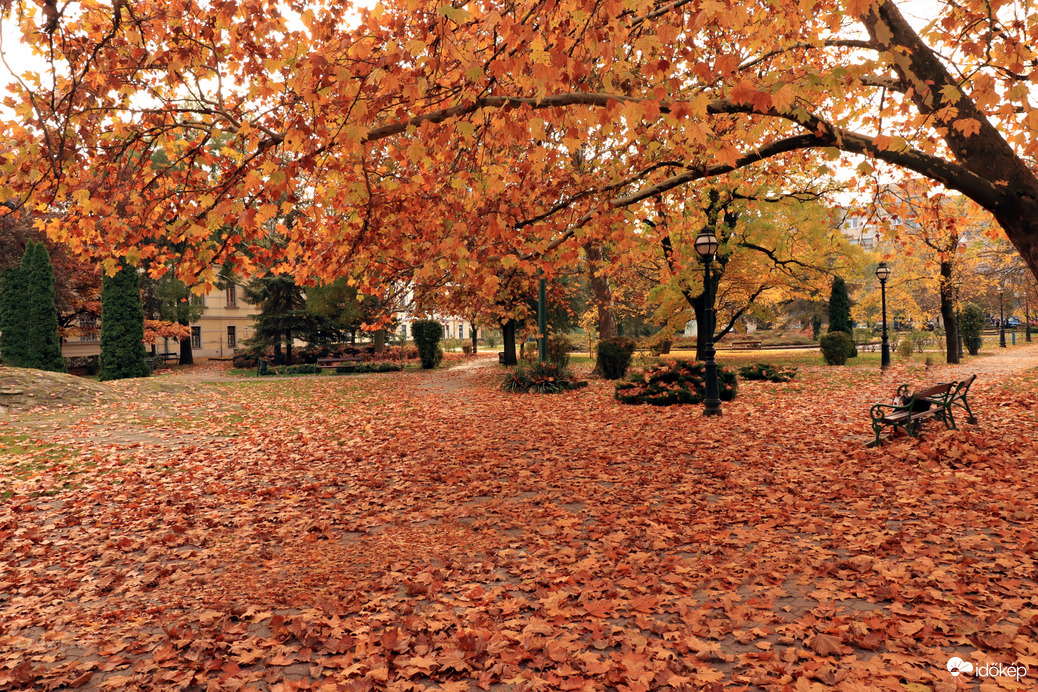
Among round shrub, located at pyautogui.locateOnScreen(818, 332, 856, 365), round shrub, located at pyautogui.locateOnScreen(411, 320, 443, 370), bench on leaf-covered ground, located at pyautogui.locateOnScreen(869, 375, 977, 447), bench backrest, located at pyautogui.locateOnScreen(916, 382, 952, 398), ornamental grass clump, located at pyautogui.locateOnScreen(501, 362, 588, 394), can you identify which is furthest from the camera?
round shrub, located at pyautogui.locateOnScreen(411, 320, 443, 370)

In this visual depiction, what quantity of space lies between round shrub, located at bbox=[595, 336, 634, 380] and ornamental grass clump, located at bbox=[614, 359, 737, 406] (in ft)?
14.5

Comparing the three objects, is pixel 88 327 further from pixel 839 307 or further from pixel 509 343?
pixel 839 307

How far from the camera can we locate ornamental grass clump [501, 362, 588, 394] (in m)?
16.7

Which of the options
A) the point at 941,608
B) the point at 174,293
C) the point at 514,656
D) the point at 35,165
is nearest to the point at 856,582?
the point at 941,608

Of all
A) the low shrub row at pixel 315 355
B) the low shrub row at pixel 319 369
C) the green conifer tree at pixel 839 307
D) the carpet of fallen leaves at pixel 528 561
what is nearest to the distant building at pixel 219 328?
the low shrub row at pixel 315 355

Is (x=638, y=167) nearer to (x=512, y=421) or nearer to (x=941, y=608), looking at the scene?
(x=512, y=421)

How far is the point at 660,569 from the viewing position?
14.7ft

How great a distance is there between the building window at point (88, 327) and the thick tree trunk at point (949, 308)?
130 feet

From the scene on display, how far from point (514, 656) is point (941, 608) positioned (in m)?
2.75

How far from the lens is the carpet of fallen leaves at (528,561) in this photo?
3207 mm

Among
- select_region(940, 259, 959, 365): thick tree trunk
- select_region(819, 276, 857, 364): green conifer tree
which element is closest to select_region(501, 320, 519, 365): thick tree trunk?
select_region(819, 276, 857, 364): green conifer tree

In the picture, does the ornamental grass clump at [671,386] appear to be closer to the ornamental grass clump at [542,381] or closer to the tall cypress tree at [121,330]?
the ornamental grass clump at [542,381]

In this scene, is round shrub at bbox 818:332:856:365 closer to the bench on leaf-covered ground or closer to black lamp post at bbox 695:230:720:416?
black lamp post at bbox 695:230:720:416

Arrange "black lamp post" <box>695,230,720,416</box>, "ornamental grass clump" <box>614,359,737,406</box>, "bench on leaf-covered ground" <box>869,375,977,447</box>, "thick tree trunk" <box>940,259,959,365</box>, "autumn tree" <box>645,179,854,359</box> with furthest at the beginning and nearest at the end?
"thick tree trunk" <box>940,259,959,365</box> < "autumn tree" <box>645,179,854,359</box> < "ornamental grass clump" <box>614,359,737,406</box> < "black lamp post" <box>695,230,720,416</box> < "bench on leaf-covered ground" <box>869,375,977,447</box>
